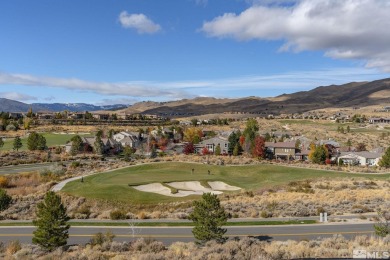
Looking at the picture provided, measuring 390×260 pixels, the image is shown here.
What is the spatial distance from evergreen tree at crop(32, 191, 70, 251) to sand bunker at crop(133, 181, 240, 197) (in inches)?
897

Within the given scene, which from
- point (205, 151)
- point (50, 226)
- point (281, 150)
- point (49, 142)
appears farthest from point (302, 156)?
point (50, 226)

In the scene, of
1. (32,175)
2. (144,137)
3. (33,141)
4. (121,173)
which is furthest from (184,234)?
→ (144,137)

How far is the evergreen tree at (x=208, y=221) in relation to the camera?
71.6ft

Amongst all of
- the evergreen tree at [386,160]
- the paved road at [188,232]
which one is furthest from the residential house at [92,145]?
the paved road at [188,232]

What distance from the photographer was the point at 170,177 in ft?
186

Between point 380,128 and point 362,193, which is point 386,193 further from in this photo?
point 380,128

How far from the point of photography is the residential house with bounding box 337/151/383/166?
9056 centimetres

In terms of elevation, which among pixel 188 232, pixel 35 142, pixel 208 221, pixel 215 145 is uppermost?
pixel 35 142

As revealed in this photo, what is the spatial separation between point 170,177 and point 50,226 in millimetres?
35188

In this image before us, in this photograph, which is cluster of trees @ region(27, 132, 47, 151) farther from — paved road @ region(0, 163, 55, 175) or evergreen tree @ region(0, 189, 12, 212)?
evergreen tree @ region(0, 189, 12, 212)

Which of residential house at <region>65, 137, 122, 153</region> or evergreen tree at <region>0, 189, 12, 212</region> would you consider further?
residential house at <region>65, 137, 122, 153</region>

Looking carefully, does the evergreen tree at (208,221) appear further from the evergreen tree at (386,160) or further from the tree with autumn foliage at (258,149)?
the tree with autumn foliage at (258,149)

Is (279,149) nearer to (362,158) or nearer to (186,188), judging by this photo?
(362,158)

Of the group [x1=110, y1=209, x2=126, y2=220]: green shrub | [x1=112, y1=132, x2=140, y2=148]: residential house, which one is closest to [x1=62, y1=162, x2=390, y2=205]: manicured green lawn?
[x1=110, y1=209, x2=126, y2=220]: green shrub
